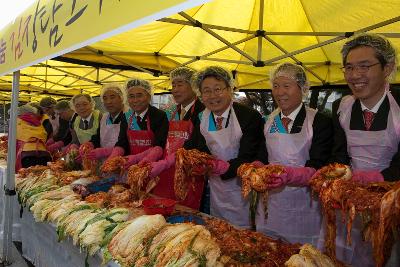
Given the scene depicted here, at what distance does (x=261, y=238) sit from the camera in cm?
199

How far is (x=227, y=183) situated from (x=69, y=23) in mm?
1917

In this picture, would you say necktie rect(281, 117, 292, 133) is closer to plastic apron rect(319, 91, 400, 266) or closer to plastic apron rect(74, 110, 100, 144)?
plastic apron rect(319, 91, 400, 266)

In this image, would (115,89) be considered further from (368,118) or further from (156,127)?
(368,118)

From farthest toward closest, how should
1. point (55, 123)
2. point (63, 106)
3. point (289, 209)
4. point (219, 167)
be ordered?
point (55, 123) → point (63, 106) → point (289, 209) → point (219, 167)

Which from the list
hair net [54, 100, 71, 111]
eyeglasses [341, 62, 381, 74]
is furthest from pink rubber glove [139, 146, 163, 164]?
hair net [54, 100, 71, 111]

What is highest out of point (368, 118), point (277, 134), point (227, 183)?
point (368, 118)

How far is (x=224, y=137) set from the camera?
3.02 metres

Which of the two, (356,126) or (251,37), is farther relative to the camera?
(251,37)

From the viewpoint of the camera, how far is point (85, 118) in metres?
5.12

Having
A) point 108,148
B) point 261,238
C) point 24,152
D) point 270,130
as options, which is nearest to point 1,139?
point 24,152

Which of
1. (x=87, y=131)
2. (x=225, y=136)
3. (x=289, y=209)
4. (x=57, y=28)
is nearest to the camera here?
(x=57, y=28)

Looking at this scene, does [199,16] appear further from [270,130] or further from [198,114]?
[270,130]

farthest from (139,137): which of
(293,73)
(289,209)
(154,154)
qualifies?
(293,73)

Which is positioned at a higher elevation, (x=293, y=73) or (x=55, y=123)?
(x=293, y=73)
